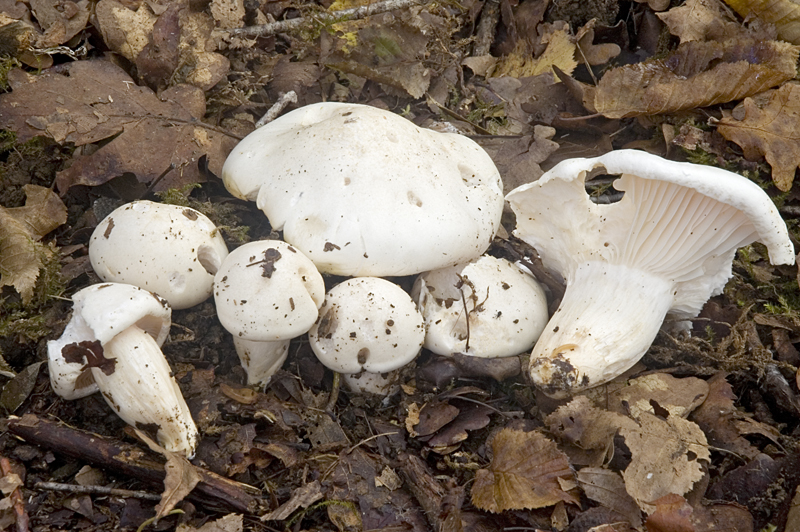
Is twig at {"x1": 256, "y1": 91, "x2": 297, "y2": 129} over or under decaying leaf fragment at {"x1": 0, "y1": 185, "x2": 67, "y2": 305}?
over

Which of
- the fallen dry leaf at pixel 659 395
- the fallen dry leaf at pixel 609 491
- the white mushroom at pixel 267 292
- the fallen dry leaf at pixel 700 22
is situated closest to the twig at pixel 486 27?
the fallen dry leaf at pixel 700 22

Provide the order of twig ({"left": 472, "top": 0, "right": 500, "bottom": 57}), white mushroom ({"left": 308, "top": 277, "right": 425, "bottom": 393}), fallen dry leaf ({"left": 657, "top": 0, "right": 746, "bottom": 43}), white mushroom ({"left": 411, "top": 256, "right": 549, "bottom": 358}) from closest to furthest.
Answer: white mushroom ({"left": 308, "top": 277, "right": 425, "bottom": 393})
white mushroom ({"left": 411, "top": 256, "right": 549, "bottom": 358})
fallen dry leaf ({"left": 657, "top": 0, "right": 746, "bottom": 43})
twig ({"left": 472, "top": 0, "right": 500, "bottom": 57})

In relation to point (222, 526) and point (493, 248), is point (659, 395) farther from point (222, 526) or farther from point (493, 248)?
point (222, 526)

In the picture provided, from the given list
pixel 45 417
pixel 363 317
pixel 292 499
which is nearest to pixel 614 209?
pixel 363 317

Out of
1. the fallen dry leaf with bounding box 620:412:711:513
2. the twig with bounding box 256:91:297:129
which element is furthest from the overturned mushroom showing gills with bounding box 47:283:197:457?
the fallen dry leaf with bounding box 620:412:711:513

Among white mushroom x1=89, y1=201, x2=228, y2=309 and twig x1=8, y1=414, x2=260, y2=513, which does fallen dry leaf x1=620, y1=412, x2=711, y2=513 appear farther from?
white mushroom x1=89, y1=201, x2=228, y2=309

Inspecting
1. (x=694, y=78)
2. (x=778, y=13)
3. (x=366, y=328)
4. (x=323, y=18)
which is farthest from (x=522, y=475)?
(x=778, y=13)

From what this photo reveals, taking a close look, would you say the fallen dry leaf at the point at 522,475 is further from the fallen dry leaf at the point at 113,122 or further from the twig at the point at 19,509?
the fallen dry leaf at the point at 113,122
